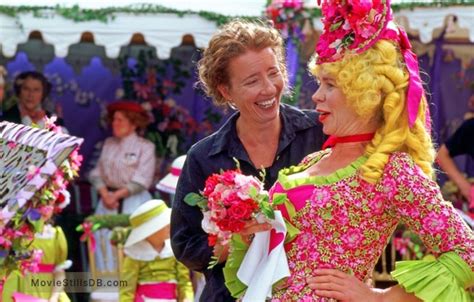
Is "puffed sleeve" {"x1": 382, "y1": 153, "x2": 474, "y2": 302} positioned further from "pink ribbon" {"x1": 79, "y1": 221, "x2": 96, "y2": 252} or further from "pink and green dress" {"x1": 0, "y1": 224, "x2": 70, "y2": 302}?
"pink ribbon" {"x1": 79, "y1": 221, "x2": 96, "y2": 252}

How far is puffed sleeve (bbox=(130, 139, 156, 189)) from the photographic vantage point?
11.2 meters

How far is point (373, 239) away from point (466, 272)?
1.10ft

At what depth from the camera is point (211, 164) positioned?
5.16 meters

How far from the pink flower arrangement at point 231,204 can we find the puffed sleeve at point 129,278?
15.0 ft

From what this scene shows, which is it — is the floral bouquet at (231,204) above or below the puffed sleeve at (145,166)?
above

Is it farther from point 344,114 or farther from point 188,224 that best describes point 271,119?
point 344,114

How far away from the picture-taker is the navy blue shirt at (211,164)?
5.09 meters

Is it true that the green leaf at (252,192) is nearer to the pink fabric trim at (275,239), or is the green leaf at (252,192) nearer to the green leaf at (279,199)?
the green leaf at (279,199)

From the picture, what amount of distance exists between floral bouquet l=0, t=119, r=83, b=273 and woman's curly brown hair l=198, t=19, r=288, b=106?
2.17ft

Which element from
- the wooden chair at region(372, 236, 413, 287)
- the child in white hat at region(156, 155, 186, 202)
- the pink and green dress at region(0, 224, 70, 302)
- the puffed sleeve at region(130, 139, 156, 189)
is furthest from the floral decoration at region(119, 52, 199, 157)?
the pink and green dress at region(0, 224, 70, 302)

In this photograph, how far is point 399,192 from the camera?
4.02 meters

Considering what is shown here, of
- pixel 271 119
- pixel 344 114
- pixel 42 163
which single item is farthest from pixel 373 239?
pixel 42 163

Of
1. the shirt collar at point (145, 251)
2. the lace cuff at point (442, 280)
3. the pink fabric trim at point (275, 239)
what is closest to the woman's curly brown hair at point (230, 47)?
the pink fabric trim at point (275, 239)

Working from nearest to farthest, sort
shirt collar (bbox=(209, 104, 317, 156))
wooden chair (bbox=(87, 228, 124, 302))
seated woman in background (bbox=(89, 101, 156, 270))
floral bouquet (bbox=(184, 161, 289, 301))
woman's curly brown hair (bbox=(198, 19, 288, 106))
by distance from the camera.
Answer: floral bouquet (bbox=(184, 161, 289, 301)) < shirt collar (bbox=(209, 104, 317, 156)) < woman's curly brown hair (bbox=(198, 19, 288, 106)) < wooden chair (bbox=(87, 228, 124, 302)) < seated woman in background (bbox=(89, 101, 156, 270))
